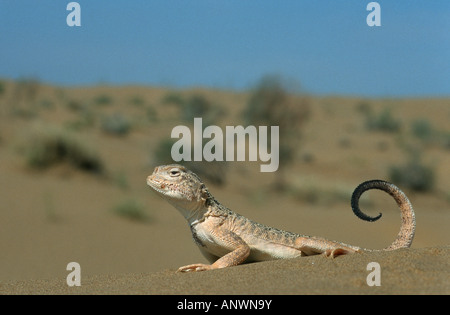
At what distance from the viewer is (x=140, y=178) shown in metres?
36.2

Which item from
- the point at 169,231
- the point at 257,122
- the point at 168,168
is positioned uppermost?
the point at 257,122

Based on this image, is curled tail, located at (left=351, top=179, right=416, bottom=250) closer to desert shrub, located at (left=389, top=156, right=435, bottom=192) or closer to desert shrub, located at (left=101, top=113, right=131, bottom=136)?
desert shrub, located at (left=389, top=156, right=435, bottom=192)

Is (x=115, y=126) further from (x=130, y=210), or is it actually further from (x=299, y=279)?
(x=299, y=279)

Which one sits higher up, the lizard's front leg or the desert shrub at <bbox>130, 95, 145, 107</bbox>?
the desert shrub at <bbox>130, 95, 145, 107</bbox>

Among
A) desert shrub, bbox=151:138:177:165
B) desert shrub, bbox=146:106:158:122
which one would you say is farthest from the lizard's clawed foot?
desert shrub, bbox=146:106:158:122

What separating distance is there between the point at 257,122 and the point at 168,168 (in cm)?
4123

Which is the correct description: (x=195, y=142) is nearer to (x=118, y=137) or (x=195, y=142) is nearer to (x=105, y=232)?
(x=118, y=137)

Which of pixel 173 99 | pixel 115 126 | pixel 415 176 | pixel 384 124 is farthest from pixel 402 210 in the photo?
pixel 173 99

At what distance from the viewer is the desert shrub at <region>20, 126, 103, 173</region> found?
1233 inches

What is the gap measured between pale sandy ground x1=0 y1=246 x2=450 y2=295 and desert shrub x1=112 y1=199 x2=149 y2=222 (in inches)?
768

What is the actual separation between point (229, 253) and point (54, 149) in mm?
25197

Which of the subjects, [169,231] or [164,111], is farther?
[164,111]

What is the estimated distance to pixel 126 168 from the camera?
3694cm

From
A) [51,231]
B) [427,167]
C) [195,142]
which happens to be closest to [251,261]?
[51,231]
